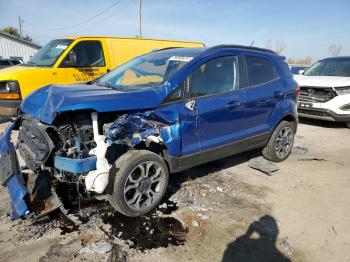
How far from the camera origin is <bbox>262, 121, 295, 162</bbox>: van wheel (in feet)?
17.8

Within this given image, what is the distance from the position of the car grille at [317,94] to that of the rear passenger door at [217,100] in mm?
4927

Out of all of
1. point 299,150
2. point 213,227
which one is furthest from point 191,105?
point 299,150

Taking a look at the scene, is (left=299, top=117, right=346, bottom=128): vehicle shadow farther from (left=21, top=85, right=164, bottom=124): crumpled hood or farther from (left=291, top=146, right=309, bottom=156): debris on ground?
(left=21, top=85, right=164, bottom=124): crumpled hood

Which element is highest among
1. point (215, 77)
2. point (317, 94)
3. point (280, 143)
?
point (215, 77)

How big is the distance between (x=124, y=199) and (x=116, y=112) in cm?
98

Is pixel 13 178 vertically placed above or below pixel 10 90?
below

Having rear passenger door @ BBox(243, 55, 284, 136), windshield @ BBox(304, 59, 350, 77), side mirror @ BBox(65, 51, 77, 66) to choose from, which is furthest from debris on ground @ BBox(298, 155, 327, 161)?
side mirror @ BBox(65, 51, 77, 66)

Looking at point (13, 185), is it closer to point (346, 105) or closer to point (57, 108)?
point (57, 108)

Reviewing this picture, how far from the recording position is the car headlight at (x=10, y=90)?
6625 millimetres

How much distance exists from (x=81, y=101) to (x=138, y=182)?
3.61ft

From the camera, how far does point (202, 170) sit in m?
5.17

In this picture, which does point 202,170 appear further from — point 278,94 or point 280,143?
point 278,94

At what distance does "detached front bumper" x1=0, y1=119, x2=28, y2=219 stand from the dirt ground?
0.97ft

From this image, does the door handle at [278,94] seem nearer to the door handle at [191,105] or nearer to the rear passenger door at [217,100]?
the rear passenger door at [217,100]
